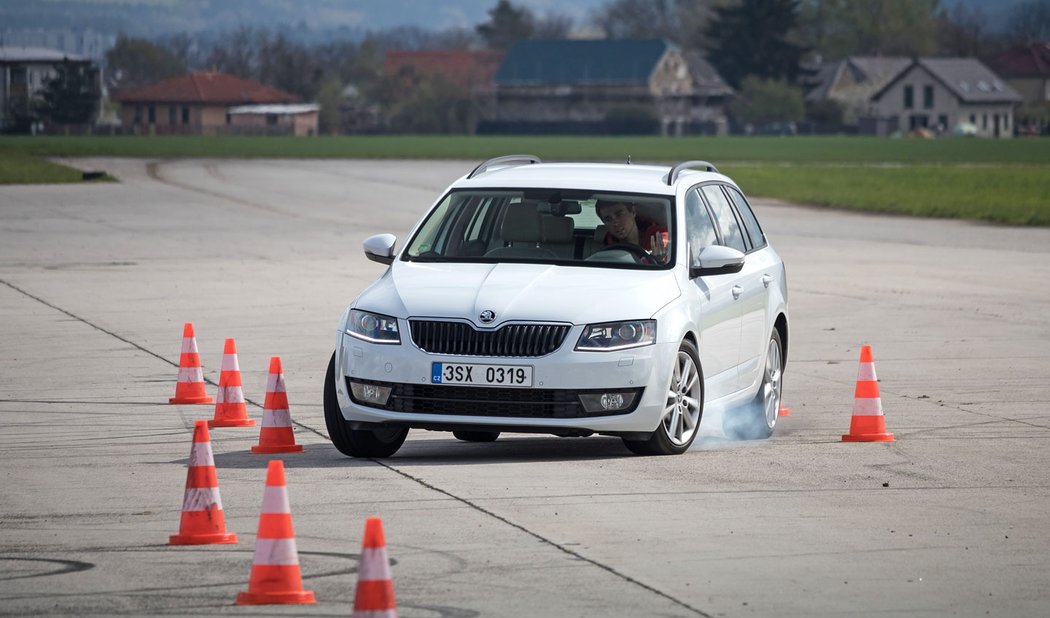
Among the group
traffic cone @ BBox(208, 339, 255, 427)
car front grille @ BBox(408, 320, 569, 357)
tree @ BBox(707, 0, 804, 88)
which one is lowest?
traffic cone @ BBox(208, 339, 255, 427)

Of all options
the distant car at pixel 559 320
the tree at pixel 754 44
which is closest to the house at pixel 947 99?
the tree at pixel 754 44

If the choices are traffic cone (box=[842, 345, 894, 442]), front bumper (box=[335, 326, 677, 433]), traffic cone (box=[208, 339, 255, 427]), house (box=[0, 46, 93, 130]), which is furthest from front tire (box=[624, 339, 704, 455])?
house (box=[0, 46, 93, 130])

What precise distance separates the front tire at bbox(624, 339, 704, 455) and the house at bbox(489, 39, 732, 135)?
543 feet

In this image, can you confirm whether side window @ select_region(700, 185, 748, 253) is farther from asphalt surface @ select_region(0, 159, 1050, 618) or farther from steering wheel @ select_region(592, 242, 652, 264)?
asphalt surface @ select_region(0, 159, 1050, 618)

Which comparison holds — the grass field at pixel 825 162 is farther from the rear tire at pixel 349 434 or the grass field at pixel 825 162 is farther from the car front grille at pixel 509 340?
the car front grille at pixel 509 340

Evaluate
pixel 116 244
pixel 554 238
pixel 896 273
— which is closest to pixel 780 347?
pixel 554 238

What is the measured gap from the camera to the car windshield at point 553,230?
11.3m

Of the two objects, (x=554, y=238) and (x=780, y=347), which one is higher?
(x=554, y=238)

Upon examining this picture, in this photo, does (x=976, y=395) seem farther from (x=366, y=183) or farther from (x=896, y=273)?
(x=366, y=183)

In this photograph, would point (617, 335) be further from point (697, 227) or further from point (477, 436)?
A: point (477, 436)

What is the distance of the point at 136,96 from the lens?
187 meters

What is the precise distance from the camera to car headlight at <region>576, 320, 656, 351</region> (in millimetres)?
10320

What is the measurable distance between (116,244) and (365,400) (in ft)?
73.3

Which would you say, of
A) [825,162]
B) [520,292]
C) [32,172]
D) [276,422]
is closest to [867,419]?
[520,292]
